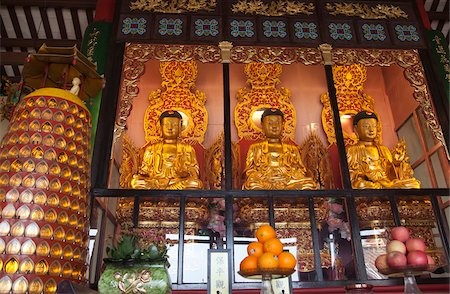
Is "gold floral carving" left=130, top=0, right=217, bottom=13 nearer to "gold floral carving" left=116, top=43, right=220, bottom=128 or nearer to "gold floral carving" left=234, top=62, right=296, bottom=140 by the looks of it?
"gold floral carving" left=116, top=43, right=220, bottom=128

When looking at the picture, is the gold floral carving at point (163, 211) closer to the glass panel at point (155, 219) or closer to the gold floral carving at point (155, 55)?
the glass panel at point (155, 219)

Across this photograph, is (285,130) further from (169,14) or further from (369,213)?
(169,14)

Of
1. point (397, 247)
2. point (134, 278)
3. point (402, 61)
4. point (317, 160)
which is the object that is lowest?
point (134, 278)

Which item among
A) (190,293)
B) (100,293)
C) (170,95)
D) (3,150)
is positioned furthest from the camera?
(170,95)

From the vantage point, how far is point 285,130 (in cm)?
500

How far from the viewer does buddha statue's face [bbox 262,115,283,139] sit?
4773 millimetres

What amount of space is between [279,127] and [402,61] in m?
1.40

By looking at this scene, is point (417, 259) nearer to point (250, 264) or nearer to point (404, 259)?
point (404, 259)

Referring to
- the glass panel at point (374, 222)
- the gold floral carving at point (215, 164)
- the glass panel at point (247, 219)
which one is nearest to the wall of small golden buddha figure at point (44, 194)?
the glass panel at point (247, 219)

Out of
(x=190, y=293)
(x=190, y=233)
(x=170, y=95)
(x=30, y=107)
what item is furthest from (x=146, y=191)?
(x=170, y=95)

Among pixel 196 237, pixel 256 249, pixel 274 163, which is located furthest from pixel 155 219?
pixel 256 249

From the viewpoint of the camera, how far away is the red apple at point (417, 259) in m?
2.10

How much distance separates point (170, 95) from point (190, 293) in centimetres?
259

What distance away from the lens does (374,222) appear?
153 inches
